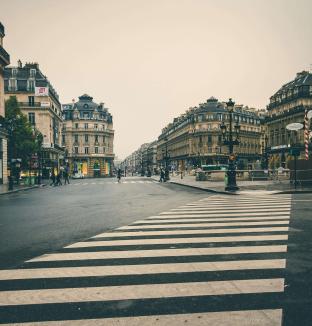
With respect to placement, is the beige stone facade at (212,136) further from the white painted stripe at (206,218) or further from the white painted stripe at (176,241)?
the white painted stripe at (176,241)

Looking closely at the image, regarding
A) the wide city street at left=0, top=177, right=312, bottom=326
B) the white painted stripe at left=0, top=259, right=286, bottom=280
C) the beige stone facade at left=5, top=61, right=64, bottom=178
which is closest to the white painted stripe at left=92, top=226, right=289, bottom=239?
the wide city street at left=0, top=177, right=312, bottom=326

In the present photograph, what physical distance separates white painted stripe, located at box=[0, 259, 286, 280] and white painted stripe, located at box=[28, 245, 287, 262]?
1.90 feet

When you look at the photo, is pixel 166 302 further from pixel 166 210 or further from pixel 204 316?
pixel 166 210

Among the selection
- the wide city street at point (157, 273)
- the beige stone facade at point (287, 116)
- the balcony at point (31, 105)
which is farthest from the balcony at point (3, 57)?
the beige stone facade at point (287, 116)

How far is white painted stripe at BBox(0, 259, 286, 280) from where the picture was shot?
492 centimetres

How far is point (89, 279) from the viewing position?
4711 millimetres

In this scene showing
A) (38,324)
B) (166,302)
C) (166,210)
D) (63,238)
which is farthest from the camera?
(166,210)

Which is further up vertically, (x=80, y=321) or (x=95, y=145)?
(x=95, y=145)

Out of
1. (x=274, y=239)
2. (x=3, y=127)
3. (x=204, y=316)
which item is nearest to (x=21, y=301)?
(x=204, y=316)

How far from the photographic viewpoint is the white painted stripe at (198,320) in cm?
335

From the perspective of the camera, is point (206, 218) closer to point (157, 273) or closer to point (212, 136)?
point (157, 273)

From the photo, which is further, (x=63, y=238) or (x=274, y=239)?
(x=63, y=238)

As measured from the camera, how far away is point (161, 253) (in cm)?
607

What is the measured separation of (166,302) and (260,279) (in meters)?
1.48
